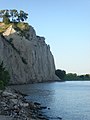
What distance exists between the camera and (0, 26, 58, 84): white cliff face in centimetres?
11608

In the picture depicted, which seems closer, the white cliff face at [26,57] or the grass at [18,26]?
the white cliff face at [26,57]

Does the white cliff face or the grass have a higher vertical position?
the grass

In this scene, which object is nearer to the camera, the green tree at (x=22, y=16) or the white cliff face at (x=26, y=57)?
the white cliff face at (x=26, y=57)

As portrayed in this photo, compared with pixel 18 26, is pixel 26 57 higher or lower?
lower

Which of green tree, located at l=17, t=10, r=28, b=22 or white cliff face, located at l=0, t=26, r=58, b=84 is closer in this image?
white cliff face, located at l=0, t=26, r=58, b=84

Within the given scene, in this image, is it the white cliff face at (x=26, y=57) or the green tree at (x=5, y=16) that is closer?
the white cliff face at (x=26, y=57)

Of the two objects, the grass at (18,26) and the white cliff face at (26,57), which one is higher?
the grass at (18,26)

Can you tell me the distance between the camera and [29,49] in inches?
5541

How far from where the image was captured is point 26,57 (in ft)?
456

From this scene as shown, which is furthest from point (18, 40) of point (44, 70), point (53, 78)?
point (53, 78)

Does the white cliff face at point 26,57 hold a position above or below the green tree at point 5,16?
below

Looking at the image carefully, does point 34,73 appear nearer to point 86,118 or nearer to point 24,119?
point 86,118

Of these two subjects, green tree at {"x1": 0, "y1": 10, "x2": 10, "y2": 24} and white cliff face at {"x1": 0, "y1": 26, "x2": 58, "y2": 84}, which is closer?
white cliff face at {"x1": 0, "y1": 26, "x2": 58, "y2": 84}

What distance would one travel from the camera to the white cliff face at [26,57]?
381ft
